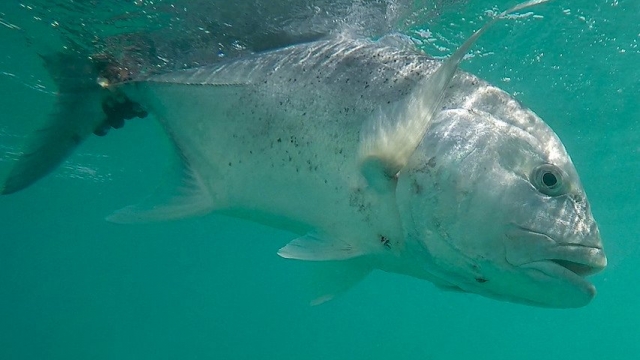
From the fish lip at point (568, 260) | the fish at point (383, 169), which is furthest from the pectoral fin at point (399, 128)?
the fish lip at point (568, 260)

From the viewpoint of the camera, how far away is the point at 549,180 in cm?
→ 283

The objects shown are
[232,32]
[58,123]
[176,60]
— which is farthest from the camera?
[176,60]

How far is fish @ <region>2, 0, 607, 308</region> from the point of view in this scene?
2.73 metres

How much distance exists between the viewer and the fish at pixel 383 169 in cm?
273

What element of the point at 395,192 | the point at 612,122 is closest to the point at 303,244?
the point at 395,192

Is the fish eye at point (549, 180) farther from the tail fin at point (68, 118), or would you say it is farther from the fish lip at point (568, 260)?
the tail fin at point (68, 118)

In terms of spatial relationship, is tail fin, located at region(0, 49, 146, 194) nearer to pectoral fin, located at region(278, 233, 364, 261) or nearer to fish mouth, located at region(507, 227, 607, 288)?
pectoral fin, located at region(278, 233, 364, 261)

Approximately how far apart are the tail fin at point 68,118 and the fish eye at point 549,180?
4.58 metres

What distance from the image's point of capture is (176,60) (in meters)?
9.20

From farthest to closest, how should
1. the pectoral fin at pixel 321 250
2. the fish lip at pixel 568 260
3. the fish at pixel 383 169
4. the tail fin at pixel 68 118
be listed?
the tail fin at pixel 68 118 < the pectoral fin at pixel 321 250 < the fish at pixel 383 169 < the fish lip at pixel 568 260

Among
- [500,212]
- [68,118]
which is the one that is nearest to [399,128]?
[500,212]

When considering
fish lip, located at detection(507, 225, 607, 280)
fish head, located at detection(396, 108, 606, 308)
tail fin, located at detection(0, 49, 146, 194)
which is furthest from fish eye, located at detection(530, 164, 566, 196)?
tail fin, located at detection(0, 49, 146, 194)

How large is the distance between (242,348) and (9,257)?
39.4 m

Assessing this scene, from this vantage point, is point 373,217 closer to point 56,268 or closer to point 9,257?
point 9,257
